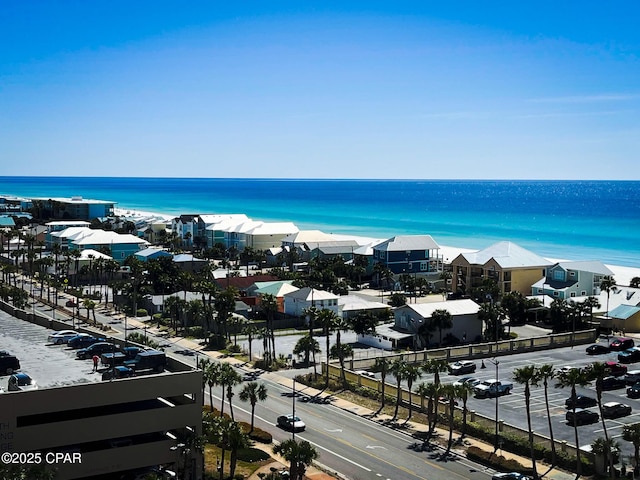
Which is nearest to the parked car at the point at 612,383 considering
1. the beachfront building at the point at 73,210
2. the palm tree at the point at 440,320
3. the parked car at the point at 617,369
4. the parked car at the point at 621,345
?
the parked car at the point at 617,369

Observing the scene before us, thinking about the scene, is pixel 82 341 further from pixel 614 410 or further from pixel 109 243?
pixel 109 243

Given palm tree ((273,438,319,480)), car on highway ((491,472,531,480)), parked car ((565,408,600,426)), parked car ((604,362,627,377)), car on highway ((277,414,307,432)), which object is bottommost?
car on highway ((277,414,307,432))

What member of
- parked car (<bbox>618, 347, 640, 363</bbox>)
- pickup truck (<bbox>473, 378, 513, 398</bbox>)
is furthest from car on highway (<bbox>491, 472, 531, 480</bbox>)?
parked car (<bbox>618, 347, 640, 363</bbox>)

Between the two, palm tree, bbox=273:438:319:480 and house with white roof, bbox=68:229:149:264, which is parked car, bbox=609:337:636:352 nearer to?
palm tree, bbox=273:438:319:480

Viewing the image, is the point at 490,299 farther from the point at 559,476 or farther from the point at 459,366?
the point at 559,476

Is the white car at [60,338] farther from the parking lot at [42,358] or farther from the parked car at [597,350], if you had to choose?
the parked car at [597,350]

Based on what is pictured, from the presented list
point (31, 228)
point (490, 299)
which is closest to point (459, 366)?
A: point (490, 299)
